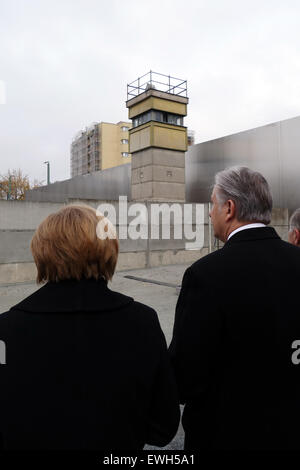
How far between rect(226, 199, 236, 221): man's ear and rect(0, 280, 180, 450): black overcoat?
0.70 m

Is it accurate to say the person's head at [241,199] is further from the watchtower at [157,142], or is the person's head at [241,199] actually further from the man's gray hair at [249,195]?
the watchtower at [157,142]

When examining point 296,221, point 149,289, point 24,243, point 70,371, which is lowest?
point 149,289

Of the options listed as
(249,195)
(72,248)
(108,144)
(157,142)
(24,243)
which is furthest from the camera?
(108,144)

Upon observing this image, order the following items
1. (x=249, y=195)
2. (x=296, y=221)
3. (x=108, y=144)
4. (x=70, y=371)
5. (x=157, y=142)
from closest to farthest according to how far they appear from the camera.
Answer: (x=70, y=371), (x=249, y=195), (x=296, y=221), (x=157, y=142), (x=108, y=144)

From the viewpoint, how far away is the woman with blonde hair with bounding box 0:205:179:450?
1162mm

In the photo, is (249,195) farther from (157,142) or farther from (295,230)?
(157,142)

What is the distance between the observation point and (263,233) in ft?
5.00

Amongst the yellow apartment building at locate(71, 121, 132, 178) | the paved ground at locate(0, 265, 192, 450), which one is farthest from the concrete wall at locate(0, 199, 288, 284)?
the yellow apartment building at locate(71, 121, 132, 178)

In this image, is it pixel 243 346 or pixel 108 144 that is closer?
pixel 243 346

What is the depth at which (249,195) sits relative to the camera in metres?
1.57

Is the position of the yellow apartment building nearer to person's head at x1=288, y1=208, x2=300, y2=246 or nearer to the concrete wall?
the concrete wall

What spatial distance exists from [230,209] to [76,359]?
955mm

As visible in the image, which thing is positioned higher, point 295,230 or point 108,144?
point 108,144

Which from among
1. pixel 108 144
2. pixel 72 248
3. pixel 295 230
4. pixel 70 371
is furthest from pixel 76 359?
pixel 108 144
